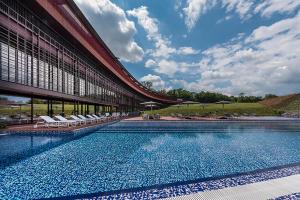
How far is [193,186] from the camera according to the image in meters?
4.44

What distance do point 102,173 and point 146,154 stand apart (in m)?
2.35

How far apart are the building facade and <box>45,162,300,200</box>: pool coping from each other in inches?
271

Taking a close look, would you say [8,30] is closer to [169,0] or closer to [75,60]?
[75,60]

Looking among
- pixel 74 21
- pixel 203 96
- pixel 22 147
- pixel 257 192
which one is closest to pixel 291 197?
pixel 257 192

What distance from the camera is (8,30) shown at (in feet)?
29.1

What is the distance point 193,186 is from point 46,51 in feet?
36.9

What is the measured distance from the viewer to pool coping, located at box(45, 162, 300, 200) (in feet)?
13.1

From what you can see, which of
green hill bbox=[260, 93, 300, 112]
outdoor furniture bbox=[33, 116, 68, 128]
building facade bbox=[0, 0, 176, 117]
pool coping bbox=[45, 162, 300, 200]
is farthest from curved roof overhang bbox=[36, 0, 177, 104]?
green hill bbox=[260, 93, 300, 112]

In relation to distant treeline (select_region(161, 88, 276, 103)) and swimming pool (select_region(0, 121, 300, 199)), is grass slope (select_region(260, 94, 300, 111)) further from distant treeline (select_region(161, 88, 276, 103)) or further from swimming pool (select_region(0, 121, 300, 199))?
swimming pool (select_region(0, 121, 300, 199))

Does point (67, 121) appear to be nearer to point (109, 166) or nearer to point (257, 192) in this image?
point (109, 166)

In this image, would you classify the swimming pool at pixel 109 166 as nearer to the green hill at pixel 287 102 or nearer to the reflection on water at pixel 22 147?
the reflection on water at pixel 22 147

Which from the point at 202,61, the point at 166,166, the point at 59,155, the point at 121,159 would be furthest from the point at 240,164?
the point at 202,61

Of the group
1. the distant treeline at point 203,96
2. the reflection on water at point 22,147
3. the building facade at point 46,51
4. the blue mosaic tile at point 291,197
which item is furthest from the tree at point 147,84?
the blue mosaic tile at point 291,197

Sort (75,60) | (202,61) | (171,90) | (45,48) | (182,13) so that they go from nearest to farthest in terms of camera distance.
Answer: (45,48) < (75,60) < (182,13) < (202,61) < (171,90)
